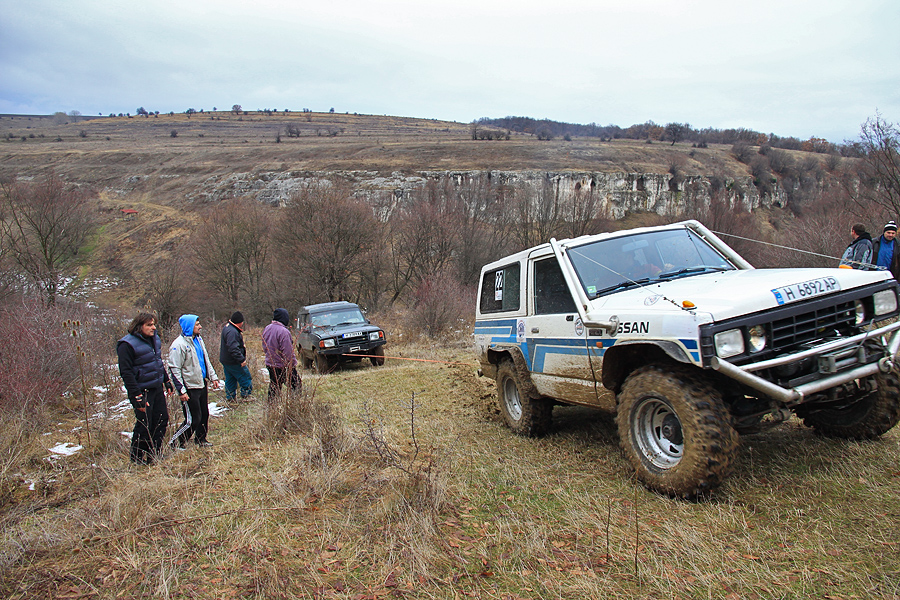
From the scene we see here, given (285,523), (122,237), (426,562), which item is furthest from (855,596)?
(122,237)

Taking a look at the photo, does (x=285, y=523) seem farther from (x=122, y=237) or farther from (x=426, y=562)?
(x=122, y=237)

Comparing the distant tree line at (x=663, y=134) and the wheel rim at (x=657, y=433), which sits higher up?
the distant tree line at (x=663, y=134)

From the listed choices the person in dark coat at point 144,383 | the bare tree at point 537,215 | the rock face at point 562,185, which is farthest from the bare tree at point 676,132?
the person in dark coat at point 144,383

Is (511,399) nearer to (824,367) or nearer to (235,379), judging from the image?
(824,367)

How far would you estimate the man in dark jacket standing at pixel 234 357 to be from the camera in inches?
349

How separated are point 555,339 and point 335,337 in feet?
29.8

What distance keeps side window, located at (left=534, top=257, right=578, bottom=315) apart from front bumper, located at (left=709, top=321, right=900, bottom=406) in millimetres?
1584

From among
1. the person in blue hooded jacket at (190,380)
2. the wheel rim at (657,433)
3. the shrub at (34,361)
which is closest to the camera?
the wheel rim at (657,433)

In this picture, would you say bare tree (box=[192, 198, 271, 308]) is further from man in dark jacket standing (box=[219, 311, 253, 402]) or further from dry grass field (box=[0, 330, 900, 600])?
dry grass field (box=[0, 330, 900, 600])

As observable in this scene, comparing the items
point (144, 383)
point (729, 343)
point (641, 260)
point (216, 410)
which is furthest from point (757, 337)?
point (216, 410)

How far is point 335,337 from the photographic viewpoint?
13.2 metres

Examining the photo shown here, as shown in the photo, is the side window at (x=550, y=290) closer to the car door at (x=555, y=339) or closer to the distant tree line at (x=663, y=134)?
the car door at (x=555, y=339)

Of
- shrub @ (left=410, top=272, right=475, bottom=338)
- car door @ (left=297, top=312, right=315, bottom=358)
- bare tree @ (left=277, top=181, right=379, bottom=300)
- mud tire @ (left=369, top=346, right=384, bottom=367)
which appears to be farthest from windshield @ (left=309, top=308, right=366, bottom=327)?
bare tree @ (left=277, top=181, right=379, bottom=300)

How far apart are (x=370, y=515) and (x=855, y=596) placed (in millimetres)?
2918
